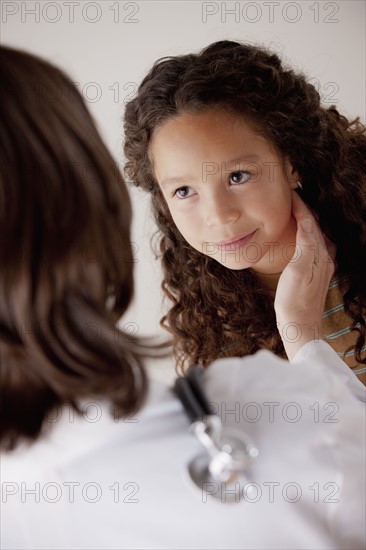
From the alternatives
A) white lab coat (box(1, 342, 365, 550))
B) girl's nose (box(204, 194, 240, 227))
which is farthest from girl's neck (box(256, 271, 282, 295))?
white lab coat (box(1, 342, 365, 550))

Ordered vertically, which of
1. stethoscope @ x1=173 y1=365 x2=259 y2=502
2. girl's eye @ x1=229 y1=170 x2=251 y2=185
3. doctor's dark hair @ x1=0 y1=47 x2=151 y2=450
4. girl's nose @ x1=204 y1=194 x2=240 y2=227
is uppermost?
doctor's dark hair @ x1=0 y1=47 x2=151 y2=450

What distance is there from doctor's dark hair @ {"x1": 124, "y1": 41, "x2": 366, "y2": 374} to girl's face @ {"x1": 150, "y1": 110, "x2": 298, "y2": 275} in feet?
0.10

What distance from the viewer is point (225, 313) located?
5.05ft

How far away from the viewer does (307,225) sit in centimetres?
126

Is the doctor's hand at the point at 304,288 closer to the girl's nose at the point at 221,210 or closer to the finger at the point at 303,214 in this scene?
the finger at the point at 303,214

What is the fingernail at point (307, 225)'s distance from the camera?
1.25 metres

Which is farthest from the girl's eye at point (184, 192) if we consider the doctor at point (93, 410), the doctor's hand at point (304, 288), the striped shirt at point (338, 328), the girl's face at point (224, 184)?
the doctor at point (93, 410)

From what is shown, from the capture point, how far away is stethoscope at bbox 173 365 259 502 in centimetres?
57

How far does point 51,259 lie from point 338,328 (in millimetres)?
916

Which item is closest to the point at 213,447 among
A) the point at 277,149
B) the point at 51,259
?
the point at 51,259

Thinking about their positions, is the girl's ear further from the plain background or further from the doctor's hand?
the plain background

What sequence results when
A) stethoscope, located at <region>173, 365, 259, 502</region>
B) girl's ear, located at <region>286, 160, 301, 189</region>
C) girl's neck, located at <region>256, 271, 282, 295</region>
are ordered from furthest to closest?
girl's neck, located at <region>256, 271, 282, 295</region> < girl's ear, located at <region>286, 160, 301, 189</region> < stethoscope, located at <region>173, 365, 259, 502</region>

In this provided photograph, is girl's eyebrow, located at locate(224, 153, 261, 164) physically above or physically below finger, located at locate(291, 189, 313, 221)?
above

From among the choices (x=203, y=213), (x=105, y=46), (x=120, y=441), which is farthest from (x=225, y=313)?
(x=120, y=441)
